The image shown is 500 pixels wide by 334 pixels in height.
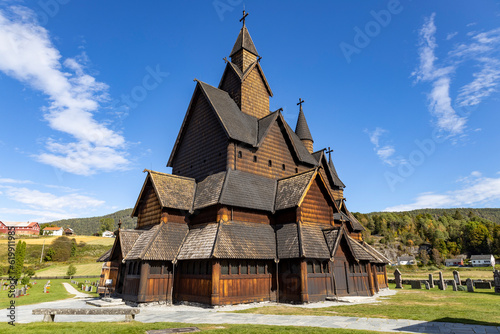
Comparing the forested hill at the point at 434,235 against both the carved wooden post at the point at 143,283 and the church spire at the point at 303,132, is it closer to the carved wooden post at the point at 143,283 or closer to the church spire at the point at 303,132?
the church spire at the point at 303,132

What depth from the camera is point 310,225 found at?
23078 millimetres

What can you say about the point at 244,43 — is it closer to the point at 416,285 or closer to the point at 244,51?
the point at 244,51

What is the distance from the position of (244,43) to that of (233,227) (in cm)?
2139

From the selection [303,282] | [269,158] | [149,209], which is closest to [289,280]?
[303,282]

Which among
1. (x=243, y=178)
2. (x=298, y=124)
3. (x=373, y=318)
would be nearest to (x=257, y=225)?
(x=243, y=178)

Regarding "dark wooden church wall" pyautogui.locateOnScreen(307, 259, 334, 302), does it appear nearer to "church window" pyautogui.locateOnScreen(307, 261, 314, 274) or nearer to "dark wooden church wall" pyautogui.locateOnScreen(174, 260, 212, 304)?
"church window" pyautogui.locateOnScreen(307, 261, 314, 274)

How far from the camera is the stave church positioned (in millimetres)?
20125

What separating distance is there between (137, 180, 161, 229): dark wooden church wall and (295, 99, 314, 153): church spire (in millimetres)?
21106

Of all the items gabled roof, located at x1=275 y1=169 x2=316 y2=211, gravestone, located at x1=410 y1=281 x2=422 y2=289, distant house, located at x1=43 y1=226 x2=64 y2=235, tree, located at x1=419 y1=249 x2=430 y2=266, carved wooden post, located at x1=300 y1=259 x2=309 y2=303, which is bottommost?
gravestone, located at x1=410 y1=281 x2=422 y2=289

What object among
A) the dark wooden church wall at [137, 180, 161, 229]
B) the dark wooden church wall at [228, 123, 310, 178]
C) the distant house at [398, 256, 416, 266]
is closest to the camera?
the dark wooden church wall at [137, 180, 161, 229]

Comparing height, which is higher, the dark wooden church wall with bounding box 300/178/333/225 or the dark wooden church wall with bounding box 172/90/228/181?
the dark wooden church wall with bounding box 172/90/228/181

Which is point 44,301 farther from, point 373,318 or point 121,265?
point 373,318

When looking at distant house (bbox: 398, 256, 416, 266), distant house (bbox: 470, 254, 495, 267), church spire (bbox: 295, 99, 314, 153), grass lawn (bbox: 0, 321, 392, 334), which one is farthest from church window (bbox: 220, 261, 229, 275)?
distant house (bbox: 470, 254, 495, 267)

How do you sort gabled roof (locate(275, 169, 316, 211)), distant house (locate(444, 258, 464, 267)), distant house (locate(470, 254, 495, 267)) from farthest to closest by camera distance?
distant house (locate(444, 258, 464, 267))
distant house (locate(470, 254, 495, 267))
gabled roof (locate(275, 169, 316, 211))
